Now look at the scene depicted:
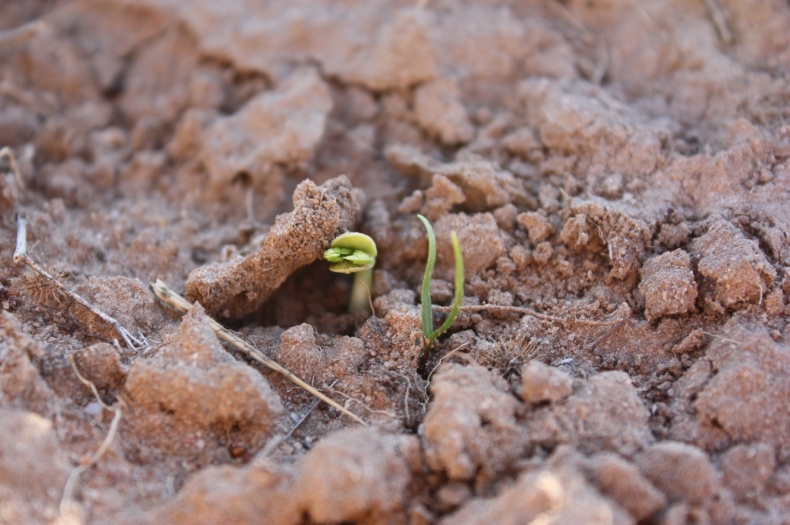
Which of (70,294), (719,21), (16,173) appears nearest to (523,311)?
(70,294)

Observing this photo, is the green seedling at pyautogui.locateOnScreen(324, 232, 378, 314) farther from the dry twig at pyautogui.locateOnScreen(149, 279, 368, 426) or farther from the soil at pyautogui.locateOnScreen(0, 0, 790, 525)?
the dry twig at pyautogui.locateOnScreen(149, 279, 368, 426)

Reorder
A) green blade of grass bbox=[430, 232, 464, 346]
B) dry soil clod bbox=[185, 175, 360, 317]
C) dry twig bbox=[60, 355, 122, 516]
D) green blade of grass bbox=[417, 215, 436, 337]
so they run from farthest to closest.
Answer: dry soil clod bbox=[185, 175, 360, 317] < green blade of grass bbox=[417, 215, 436, 337] < green blade of grass bbox=[430, 232, 464, 346] < dry twig bbox=[60, 355, 122, 516]

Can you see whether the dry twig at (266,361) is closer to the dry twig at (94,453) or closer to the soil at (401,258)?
the soil at (401,258)

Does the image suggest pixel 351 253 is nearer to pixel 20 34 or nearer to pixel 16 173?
pixel 16 173

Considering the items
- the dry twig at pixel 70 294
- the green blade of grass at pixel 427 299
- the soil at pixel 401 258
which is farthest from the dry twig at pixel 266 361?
the green blade of grass at pixel 427 299

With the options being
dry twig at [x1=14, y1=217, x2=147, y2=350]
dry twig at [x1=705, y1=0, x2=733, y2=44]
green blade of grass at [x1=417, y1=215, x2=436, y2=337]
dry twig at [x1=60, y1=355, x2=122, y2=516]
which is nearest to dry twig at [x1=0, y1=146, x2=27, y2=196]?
dry twig at [x1=14, y1=217, x2=147, y2=350]

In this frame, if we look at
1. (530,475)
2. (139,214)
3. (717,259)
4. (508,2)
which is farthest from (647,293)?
(139,214)
